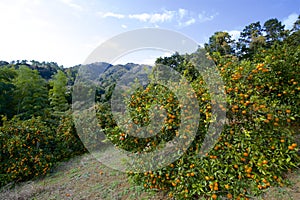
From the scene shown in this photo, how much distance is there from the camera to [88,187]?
2.72 m

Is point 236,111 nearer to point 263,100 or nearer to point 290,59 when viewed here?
point 263,100

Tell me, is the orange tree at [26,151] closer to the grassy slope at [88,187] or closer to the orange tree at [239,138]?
the grassy slope at [88,187]

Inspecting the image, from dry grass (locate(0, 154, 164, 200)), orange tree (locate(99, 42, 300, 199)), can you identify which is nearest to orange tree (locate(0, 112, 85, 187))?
dry grass (locate(0, 154, 164, 200))

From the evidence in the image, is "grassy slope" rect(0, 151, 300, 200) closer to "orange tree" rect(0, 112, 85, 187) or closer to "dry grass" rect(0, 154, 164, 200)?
"dry grass" rect(0, 154, 164, 200)

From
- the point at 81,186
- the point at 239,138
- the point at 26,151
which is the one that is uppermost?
the point at 239,138

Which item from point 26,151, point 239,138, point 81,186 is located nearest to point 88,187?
point 81,186

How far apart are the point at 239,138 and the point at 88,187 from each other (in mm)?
2175

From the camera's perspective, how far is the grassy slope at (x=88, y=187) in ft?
5.68

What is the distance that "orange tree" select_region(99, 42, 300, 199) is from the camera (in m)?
1.60

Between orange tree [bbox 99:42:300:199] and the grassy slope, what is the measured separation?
123 millimetres

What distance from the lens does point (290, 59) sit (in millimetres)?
2072

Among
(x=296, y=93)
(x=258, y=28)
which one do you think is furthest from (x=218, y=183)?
(x=258, y=28)

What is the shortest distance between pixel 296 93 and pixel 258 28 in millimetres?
23181

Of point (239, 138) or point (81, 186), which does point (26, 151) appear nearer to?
point (81, 186)
